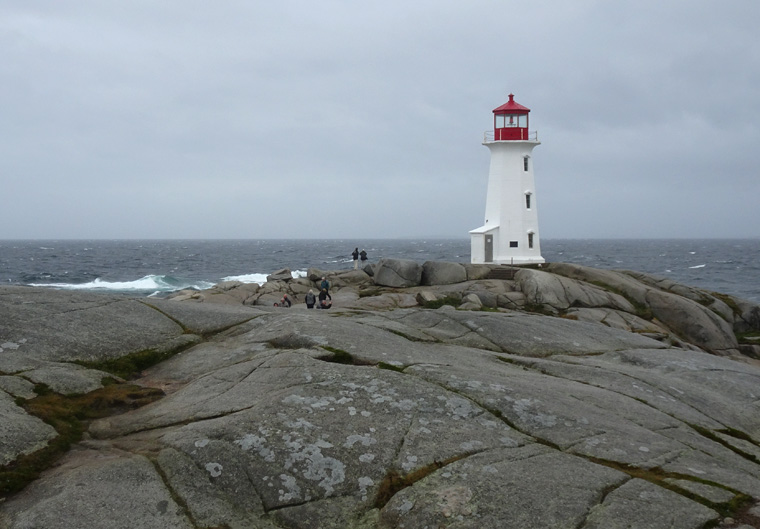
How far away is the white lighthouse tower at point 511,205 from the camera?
48656mm

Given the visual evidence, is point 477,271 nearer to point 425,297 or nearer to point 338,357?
point 425,297

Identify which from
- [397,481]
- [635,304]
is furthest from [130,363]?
[635,304]

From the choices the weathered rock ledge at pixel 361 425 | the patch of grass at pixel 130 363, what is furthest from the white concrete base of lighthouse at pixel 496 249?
the patch of grass at pixel 130 363

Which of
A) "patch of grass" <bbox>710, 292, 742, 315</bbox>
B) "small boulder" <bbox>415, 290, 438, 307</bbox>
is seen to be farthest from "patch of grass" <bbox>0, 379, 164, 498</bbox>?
"patch of grass" <bbox>710, 292, 742, 315</bbox>

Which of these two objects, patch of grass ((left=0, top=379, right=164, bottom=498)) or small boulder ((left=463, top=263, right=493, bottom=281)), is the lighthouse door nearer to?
small boulder ((left=463, top=263, right=493, bottom=281))

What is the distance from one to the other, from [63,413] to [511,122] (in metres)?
44.9

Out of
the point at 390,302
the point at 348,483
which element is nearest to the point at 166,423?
the point at 348,483

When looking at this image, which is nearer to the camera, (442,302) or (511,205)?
(442,302)

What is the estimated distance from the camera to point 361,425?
9633 millimetres

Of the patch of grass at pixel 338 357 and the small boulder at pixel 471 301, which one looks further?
the small boulder at pixel 471 301

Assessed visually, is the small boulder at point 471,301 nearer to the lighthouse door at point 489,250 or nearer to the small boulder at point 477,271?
the small boulder at point 477,271

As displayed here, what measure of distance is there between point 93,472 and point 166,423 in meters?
1.64

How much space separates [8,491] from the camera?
25.5ft

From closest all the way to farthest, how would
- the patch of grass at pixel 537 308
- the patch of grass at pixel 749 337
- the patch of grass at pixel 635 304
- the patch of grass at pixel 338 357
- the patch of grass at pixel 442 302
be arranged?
the patch of grass at pixel 338 357 < the patch of grass at pixel 442 302 < the patch of grass at pixel 537 308 < the patch of grass at pixel 749 337 < the patch of grass at pixel 635 304
